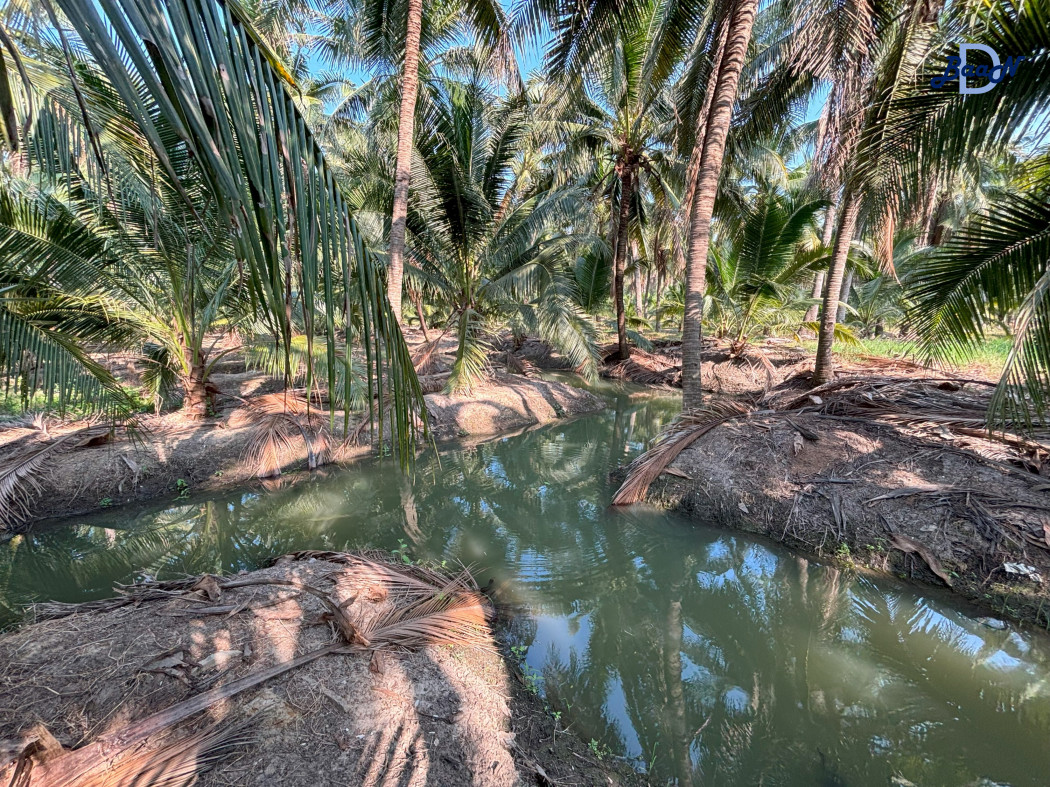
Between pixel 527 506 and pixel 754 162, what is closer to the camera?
pixel 527 506

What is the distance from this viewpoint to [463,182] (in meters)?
8.23

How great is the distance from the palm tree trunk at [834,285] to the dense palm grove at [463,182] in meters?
0.04

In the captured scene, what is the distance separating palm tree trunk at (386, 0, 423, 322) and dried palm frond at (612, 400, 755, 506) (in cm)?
363

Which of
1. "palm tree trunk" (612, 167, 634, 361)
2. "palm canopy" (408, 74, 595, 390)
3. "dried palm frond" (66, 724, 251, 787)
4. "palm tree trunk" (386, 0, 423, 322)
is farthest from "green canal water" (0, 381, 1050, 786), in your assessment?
"palm tree trunk" (612, 167, 634, 361)

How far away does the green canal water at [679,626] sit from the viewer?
7.43 feet

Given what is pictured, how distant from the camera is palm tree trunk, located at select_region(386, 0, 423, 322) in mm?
5883

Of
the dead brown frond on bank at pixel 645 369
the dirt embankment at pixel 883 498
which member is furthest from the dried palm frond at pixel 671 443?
the dead brown frond on bank at pixel 645 369

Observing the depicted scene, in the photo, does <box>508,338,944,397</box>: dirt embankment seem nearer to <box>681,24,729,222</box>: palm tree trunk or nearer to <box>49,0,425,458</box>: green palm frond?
<box>681,24,729,222</box>: palm tree trunk

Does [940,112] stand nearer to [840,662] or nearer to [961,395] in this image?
[961,395]

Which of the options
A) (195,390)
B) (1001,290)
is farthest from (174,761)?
(195,390)

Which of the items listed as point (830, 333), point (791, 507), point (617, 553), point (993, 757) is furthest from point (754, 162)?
point (993, 757)

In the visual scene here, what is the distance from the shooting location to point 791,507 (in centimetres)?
413

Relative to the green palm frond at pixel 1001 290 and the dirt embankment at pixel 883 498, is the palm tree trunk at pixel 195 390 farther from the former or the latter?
the green palm frond at pixel 1001 290

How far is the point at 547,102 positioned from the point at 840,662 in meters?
7.41
